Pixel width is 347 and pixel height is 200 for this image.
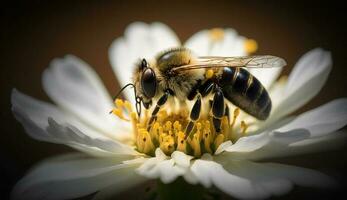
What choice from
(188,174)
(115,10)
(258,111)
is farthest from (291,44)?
(188,174)

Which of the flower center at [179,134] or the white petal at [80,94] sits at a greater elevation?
the white petal at [80,94]

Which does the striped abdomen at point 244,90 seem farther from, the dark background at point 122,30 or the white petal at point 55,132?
the dark background at point 122,30

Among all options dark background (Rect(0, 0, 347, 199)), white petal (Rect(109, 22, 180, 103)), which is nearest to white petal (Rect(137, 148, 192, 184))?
white petal (Rect(109, 22, 180, 103))

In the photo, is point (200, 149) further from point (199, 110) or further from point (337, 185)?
point (337, 185)

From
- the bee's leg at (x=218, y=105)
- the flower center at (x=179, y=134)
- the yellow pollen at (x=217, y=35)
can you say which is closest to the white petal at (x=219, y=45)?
the yellow pollen at (x=217, y=35)

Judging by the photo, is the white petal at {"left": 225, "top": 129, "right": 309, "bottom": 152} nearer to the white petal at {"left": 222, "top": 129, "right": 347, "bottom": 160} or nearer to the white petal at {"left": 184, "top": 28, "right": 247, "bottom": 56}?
the white petal at {"left": 222, "top": 129, "right": 347, "bottom": 160}

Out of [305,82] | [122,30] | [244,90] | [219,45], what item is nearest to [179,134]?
[244,90]
